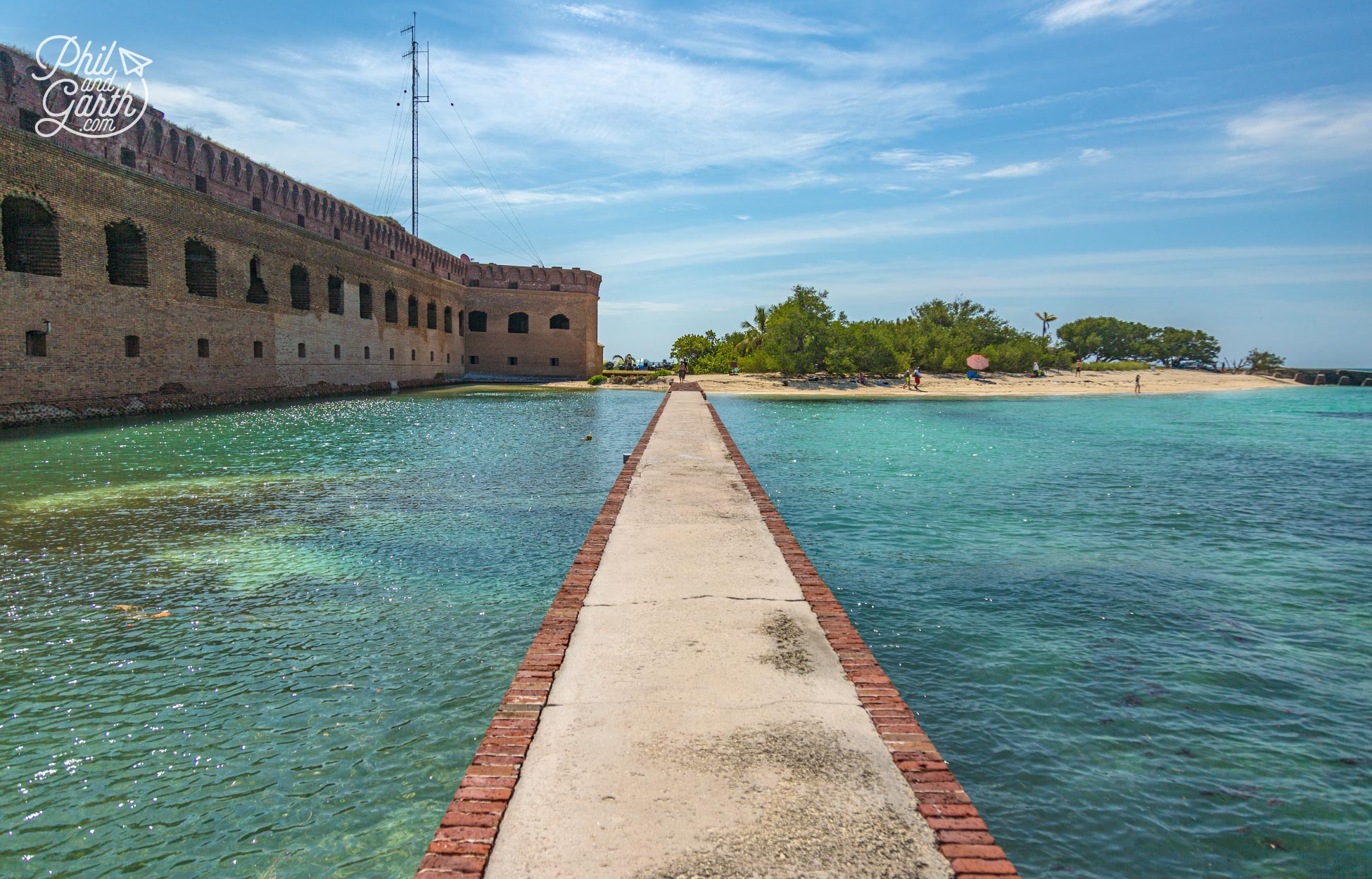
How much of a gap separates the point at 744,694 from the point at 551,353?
49.9 metres

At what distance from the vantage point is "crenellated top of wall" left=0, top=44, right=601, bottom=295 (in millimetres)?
19181

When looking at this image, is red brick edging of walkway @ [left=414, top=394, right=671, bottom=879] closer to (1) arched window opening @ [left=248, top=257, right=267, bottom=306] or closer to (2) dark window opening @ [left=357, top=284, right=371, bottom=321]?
(1) arched window opening @ [left=248, top=257, right=267, bottom=306]

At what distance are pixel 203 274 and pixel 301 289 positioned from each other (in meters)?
6.08

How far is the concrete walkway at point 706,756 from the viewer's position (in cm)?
268

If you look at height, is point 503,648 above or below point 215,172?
below

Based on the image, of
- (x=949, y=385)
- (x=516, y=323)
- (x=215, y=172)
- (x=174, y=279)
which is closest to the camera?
(x=174, y=279)

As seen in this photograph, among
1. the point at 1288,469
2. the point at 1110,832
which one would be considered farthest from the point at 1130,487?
the point at 1110,832

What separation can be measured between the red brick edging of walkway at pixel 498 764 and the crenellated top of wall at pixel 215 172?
22369 millimetres

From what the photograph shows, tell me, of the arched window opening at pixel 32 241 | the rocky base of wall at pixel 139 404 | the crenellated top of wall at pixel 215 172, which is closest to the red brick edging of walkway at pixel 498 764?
the rocky base of wall at pixel 139 404

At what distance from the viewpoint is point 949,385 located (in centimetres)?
5203

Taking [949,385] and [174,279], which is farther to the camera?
[949,385]

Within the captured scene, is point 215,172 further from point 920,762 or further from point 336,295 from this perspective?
point 920,762

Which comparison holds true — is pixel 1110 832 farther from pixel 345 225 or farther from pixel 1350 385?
pixel 1350 385

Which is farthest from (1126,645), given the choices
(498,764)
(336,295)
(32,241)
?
(336,295)
